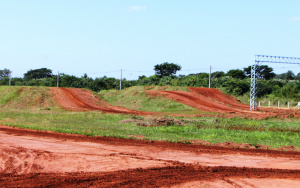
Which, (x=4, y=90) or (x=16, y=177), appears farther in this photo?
(x=4, y=90)

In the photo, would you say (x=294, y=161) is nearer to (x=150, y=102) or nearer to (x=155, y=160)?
(x=155, y=160)

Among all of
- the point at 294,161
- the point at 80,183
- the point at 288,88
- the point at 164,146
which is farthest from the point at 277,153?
the point at 288,88

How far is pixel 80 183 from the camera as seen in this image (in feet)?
26.5

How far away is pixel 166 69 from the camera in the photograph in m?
105

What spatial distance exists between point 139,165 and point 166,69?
3771 inches

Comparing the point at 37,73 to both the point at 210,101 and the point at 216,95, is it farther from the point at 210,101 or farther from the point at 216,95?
the point at 210,101

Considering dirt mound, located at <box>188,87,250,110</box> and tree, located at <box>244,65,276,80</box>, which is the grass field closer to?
dirt mound, located at <box>188,87,250,110</box>

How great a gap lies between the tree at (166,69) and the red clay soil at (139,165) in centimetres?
9057

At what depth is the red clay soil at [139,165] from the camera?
834 cm

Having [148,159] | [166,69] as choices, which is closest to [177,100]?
[148,159]

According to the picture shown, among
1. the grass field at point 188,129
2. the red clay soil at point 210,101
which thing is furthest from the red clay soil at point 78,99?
the grass field at point 188,129

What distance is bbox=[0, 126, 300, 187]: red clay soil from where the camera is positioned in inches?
328

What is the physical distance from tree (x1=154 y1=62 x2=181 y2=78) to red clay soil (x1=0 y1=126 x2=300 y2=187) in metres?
90.6

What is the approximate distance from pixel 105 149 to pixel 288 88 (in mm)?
63902
